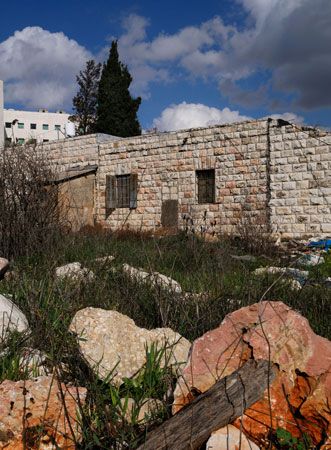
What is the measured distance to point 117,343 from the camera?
2854 mm

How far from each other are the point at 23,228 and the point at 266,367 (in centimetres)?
499

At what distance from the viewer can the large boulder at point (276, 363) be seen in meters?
2.25

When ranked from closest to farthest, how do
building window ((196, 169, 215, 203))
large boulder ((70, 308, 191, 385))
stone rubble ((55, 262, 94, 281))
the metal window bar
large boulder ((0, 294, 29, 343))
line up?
large boulder ((70, 308, 191, 385))
large boulder ((0, 294, 29, 343))
stone rubble ((55, 262, 94, 281))
building window ((196, 169, 215, 203))
the metal window bar

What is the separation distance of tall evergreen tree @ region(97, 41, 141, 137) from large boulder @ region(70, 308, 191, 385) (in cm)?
2618

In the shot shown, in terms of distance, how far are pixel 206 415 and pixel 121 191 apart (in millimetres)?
14013

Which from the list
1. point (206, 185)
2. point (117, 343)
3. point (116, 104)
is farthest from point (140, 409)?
point (116, 104)

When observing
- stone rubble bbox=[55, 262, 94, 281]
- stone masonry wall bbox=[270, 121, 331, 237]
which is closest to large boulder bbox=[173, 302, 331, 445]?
stone rubble bbox=[55, 262, 94, 281]

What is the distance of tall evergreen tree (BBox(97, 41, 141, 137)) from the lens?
2883 cm

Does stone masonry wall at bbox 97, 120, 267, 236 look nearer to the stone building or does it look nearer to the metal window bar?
the stone building

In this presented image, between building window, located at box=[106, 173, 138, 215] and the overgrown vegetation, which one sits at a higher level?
building window, located at box=[106, 173, 138, 215]

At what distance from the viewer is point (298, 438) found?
7.30 ft

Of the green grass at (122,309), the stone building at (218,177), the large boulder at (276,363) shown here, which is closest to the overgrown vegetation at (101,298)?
the green grass at (122,309)

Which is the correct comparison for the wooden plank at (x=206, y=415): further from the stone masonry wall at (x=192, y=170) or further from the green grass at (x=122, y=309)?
the stone masonry wall at (x=192, y=170)

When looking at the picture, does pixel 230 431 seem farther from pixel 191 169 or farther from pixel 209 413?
pixel 191 169
